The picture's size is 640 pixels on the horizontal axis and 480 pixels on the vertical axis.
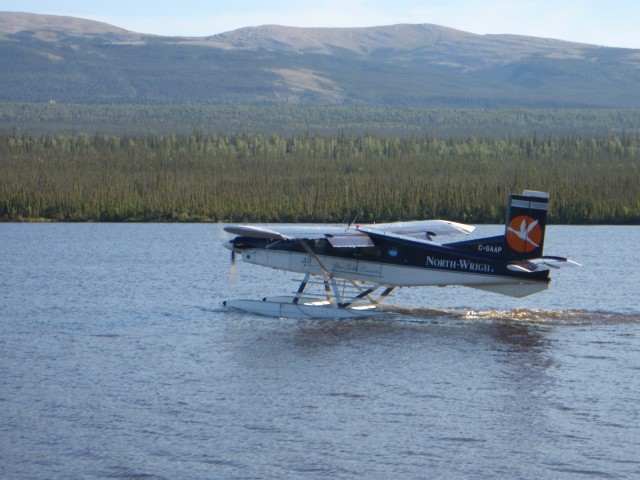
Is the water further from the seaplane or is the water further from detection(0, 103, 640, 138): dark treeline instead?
detection(0, 103, 640, 138): dark treeline

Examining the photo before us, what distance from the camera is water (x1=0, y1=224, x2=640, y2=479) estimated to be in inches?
503

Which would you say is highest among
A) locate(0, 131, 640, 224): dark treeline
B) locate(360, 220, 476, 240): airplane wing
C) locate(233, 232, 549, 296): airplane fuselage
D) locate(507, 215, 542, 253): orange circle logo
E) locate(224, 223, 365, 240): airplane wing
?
locate(507, 215, 542, 253): orange circle logo

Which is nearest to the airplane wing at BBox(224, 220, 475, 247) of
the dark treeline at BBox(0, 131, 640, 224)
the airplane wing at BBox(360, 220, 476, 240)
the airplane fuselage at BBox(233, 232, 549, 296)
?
the airplane wing at BBox(360, 220, 476, 240)

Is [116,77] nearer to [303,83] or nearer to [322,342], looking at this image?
[303,83]

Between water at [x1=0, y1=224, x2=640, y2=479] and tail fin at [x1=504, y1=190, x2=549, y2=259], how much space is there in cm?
140

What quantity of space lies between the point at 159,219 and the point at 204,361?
25921mm

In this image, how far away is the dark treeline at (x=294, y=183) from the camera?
42719mm

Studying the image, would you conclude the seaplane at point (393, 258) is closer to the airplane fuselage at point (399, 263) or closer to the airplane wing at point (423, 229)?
the airplane fuselage at point (399, 263)

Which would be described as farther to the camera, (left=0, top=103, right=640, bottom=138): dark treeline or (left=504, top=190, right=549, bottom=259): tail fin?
(left=0, top=103, right=640, bottom=138): dark treeline

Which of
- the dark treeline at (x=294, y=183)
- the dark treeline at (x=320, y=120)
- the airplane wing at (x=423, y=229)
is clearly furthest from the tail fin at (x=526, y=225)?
the dark treeline at (x=320, y=120)

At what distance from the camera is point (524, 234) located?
19.4 meters

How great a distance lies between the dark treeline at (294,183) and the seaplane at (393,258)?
1547 centimetres

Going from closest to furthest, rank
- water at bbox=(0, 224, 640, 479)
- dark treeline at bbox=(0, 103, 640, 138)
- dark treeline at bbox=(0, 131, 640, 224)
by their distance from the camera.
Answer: water at bbox=(0, 224, 640, 479) → dark treeline at bbox=(0, 131, 640, 224) → dark treeline at bbox=(0, 103, 640, 138)

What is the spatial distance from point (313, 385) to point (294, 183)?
33300 millimetres
